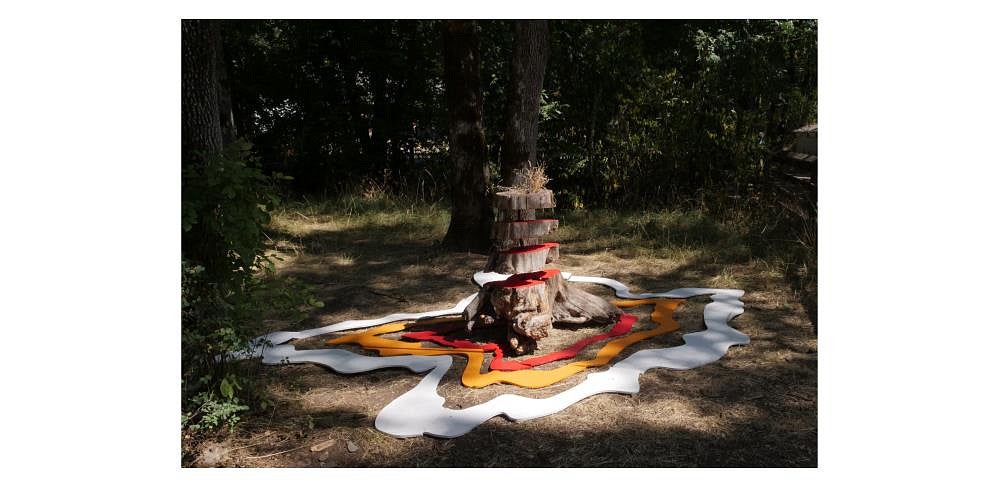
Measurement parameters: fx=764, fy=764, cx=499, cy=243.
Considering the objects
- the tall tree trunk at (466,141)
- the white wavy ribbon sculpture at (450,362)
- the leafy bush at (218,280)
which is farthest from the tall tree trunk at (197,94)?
the tall tree trunk at (466,141)

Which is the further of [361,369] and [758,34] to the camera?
[758,34]

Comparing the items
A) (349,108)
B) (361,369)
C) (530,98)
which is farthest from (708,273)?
(349,108)

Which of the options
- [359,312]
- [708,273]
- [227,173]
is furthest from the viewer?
[708,273]

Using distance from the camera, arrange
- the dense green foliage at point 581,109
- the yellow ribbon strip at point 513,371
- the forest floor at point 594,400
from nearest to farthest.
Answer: the forest floor at point 594,400 < the yellow ribbon strip at point 513,371 < the dense green foliage at point 581,109

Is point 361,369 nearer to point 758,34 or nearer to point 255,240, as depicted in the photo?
point 255,240

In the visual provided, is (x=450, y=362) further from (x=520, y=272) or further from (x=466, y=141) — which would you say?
(x=466, y=141)

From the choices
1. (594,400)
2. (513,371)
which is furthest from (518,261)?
(594,400)

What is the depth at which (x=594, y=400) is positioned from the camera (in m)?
3.72

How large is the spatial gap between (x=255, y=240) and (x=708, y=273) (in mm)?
4205

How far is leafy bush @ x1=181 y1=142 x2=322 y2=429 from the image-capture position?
3.25 meters

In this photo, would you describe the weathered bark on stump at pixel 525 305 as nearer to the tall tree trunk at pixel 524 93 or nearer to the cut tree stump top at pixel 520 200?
the cut tree stump top at pixel 520 200

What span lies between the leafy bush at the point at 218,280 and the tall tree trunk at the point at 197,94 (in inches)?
7.3

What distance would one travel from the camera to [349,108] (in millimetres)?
Result: 10805

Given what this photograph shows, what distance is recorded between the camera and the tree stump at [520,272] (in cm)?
443
